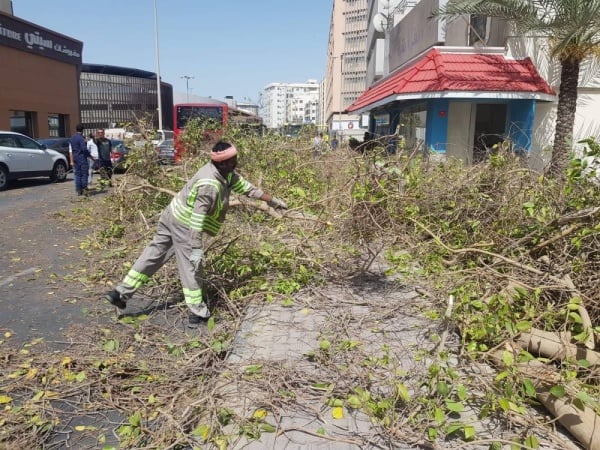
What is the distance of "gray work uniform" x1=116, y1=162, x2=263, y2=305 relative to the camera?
4.34m

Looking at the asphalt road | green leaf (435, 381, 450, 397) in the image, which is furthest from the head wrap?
green leaf (435, 381, 450, 397)

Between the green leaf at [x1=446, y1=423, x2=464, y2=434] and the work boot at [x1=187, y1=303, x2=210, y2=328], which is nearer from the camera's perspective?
the green leaf at [x1=446, y1=423, x2=464, y2=434]

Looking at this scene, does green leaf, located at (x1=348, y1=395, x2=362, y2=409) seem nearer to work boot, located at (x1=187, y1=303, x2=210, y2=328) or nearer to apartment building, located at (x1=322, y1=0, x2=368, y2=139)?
work boot, located at (x1=187, y1=303, x2=210, y2=328)

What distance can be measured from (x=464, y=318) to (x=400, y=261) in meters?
2.33

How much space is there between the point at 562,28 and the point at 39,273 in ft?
32.4

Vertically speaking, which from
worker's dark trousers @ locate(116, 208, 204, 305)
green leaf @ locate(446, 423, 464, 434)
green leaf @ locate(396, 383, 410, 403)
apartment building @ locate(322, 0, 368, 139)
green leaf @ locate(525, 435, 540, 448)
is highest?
apartment building @ locate(322, 0, 368, 139)

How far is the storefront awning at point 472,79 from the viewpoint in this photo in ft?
36.0

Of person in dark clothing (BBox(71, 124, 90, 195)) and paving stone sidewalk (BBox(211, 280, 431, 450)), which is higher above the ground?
person in dark clothing (BBox(71, 124, 90, 195))

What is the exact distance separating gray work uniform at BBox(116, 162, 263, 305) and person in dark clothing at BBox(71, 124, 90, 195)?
8.57 m

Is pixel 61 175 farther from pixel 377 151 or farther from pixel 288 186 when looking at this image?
pixel 377 151

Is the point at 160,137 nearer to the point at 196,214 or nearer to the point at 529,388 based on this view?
the point at 196,214

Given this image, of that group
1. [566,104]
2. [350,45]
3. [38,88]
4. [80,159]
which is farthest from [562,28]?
[350,45]

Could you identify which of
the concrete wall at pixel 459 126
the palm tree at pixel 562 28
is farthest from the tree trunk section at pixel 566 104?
the concrete wall at pixel 459 126

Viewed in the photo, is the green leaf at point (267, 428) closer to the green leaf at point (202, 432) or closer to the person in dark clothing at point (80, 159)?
the green leaf at point (202, 432)
